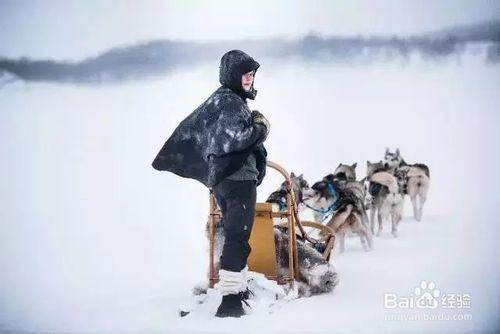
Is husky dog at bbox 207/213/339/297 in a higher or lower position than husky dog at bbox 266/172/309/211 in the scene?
lower

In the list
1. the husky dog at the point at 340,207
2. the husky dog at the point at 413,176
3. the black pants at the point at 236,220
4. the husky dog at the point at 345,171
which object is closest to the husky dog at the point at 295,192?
the husky dog at the point at 340,207

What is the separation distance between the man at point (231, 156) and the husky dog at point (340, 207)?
21.6 inches

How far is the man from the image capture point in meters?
2.47

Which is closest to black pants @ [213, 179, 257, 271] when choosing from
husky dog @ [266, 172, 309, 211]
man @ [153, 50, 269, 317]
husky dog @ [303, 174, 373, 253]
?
man @ [153, 50, 269, 317]

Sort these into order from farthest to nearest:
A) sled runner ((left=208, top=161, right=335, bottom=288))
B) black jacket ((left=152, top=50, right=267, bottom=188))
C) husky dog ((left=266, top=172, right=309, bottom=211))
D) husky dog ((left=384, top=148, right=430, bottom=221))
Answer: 1. husky dog ((left=384, top=148, right=430, bottom=221))
2. husky dog ((left=266, top=172, right=309, bottom=211))
3. sled runner ((left=208, top=161, right=335, bottom=288))
4. black jacket ((left=152, top=50, right=267, bottom=188))

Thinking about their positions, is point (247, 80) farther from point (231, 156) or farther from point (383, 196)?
point (383, 196)

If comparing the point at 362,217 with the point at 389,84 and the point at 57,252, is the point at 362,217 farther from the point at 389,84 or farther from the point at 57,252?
the point at 57,252

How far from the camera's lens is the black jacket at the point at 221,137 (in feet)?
8.07

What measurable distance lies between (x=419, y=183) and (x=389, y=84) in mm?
466

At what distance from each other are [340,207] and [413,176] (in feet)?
1.16

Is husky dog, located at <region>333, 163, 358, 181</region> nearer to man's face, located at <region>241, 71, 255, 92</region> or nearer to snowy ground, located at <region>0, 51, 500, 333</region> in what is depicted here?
snowy ground, located at <region>0, 51, 500, 333</region>

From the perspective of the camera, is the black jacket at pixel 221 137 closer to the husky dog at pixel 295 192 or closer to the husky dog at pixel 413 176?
the husky dog at pixel 295 192

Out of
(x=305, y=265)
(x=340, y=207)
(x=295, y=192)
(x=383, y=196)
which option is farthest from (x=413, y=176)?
(x=305, y=265)

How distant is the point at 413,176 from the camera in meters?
3.02
